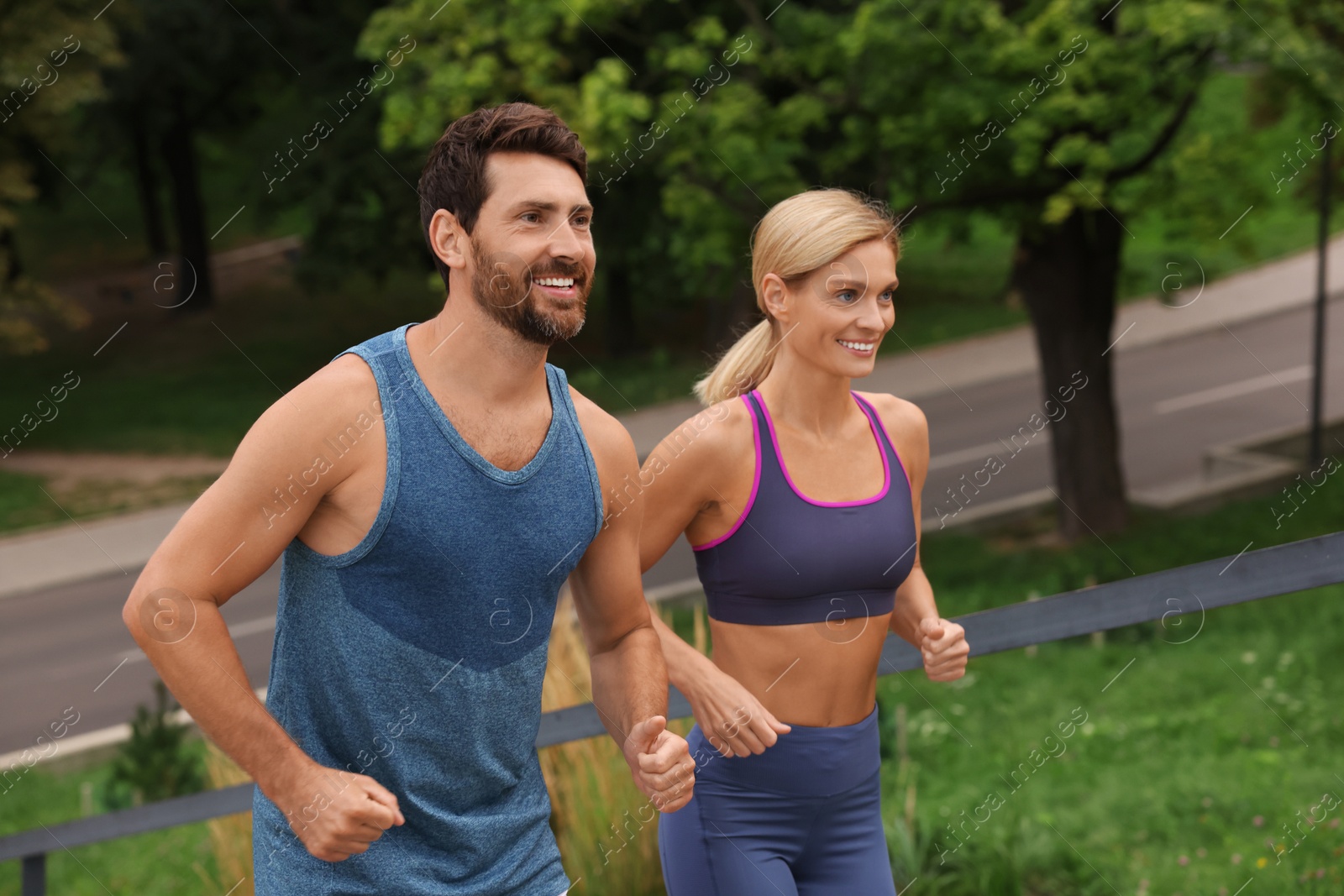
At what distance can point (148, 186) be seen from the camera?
27.9 meters

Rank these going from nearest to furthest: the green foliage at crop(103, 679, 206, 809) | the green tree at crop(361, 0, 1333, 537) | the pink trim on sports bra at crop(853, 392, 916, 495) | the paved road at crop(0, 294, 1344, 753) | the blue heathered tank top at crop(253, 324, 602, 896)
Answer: the blue heathered tank top at crop(253, 324, 602, 896), the pink trim on sports bra at crop(853, 392, 916, 495), the green foliage at crop(103, 679, 206, 809), the green tree at crop(361, 0, 1333, 537), the paved road at crop(0, 294, 1344, 753)

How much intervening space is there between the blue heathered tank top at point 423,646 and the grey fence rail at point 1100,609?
0.48 meters

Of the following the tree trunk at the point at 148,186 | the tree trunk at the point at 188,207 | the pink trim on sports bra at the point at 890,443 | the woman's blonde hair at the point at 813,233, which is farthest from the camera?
the tree trunk at the point at 188,207

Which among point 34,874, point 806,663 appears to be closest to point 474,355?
point 806,663

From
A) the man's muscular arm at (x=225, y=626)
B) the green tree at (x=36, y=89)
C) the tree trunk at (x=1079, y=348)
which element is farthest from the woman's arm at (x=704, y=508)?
the green tree at (x=36, y=89)

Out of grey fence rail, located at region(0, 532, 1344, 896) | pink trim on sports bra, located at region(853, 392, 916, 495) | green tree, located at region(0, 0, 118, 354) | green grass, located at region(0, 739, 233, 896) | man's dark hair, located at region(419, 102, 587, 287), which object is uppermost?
green tree, located at region(0, 0, 118, 354)

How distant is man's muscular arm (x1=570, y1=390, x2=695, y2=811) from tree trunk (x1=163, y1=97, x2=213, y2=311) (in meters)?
25.3

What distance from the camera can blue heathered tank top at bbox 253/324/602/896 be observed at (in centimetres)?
222

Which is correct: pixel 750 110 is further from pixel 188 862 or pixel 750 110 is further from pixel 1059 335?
pixel 188 862

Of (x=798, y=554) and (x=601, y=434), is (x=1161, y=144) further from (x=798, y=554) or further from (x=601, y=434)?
(x=601, y=434)

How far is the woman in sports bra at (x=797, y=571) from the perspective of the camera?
2.83 m

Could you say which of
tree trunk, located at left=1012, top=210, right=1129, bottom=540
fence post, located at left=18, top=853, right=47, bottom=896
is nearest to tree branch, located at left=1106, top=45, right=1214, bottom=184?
tree trunk, located at left=1012, top=210, right=1129, bottom=540

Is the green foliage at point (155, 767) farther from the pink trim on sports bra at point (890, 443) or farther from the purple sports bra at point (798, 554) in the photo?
the pink trim on sports bra at point (890, 443)

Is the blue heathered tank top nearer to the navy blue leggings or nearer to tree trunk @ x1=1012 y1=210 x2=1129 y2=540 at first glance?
the navy blue leggings
